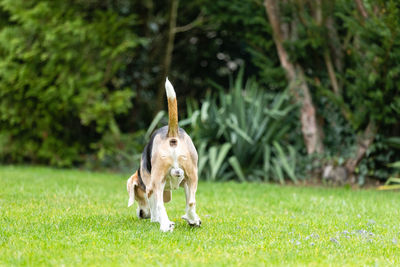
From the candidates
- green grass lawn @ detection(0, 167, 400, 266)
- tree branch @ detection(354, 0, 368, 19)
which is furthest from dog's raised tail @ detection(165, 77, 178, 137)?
tree branch @ detection(354, 0, 368, 19)

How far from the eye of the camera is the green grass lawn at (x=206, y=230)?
155 inches

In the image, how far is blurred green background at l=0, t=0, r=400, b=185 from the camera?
942 cm

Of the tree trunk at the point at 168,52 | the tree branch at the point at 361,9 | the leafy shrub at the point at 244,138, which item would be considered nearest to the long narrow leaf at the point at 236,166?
the leafy shrub at the point at 244,138

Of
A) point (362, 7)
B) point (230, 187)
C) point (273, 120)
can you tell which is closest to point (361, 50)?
point (362, 7)

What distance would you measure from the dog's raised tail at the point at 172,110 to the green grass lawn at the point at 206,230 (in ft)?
2.84

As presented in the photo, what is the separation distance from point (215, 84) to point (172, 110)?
6.42m

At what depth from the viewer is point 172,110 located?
4.78m

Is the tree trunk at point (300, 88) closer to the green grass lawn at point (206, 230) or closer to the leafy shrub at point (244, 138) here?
the leafy shrub at point (244, 138)

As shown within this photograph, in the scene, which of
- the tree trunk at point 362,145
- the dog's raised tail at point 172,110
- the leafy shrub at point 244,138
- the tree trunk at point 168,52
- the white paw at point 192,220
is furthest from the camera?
the tree trunk at point 168,52

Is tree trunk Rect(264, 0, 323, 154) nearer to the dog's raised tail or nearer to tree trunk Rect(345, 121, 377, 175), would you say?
tree trunk Rect(345, 121, 377, 175)

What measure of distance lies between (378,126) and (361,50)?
128 centimetres

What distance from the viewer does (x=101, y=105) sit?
1124 cm

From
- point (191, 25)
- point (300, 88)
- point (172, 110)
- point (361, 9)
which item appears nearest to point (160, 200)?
point (172, 110)

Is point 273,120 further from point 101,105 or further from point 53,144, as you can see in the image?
point 53,144
